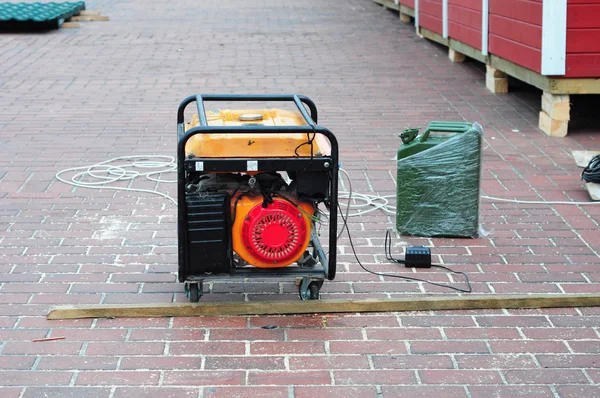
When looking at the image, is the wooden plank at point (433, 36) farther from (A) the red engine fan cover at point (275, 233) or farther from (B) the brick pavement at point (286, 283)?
(A) the red engine fan cover at point (275, 233)

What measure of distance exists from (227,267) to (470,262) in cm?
158

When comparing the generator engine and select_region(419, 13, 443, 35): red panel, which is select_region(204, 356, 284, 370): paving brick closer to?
the generator engine

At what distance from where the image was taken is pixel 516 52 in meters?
9.30

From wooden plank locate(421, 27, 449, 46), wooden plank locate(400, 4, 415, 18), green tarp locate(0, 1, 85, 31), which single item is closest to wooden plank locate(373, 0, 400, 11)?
wooden plank locate(400, 4, 415, 18)

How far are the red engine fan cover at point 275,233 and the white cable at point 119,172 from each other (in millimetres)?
2297

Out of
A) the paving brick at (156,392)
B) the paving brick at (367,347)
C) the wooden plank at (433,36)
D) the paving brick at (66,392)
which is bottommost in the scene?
the wooden plank at (433,36)

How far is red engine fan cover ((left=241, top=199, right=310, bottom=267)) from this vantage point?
450 centimetres

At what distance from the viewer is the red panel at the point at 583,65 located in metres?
8.35

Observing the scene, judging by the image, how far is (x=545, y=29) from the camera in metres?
8.37

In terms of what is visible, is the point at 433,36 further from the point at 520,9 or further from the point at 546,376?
the point at 546,376

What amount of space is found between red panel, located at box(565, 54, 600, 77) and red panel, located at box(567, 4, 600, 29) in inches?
10.7

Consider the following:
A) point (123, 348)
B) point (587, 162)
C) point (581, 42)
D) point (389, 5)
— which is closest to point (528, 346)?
point (123, 348)

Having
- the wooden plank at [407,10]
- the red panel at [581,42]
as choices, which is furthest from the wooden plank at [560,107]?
the wooden plank at [407,10]

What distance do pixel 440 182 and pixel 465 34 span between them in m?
6.39
